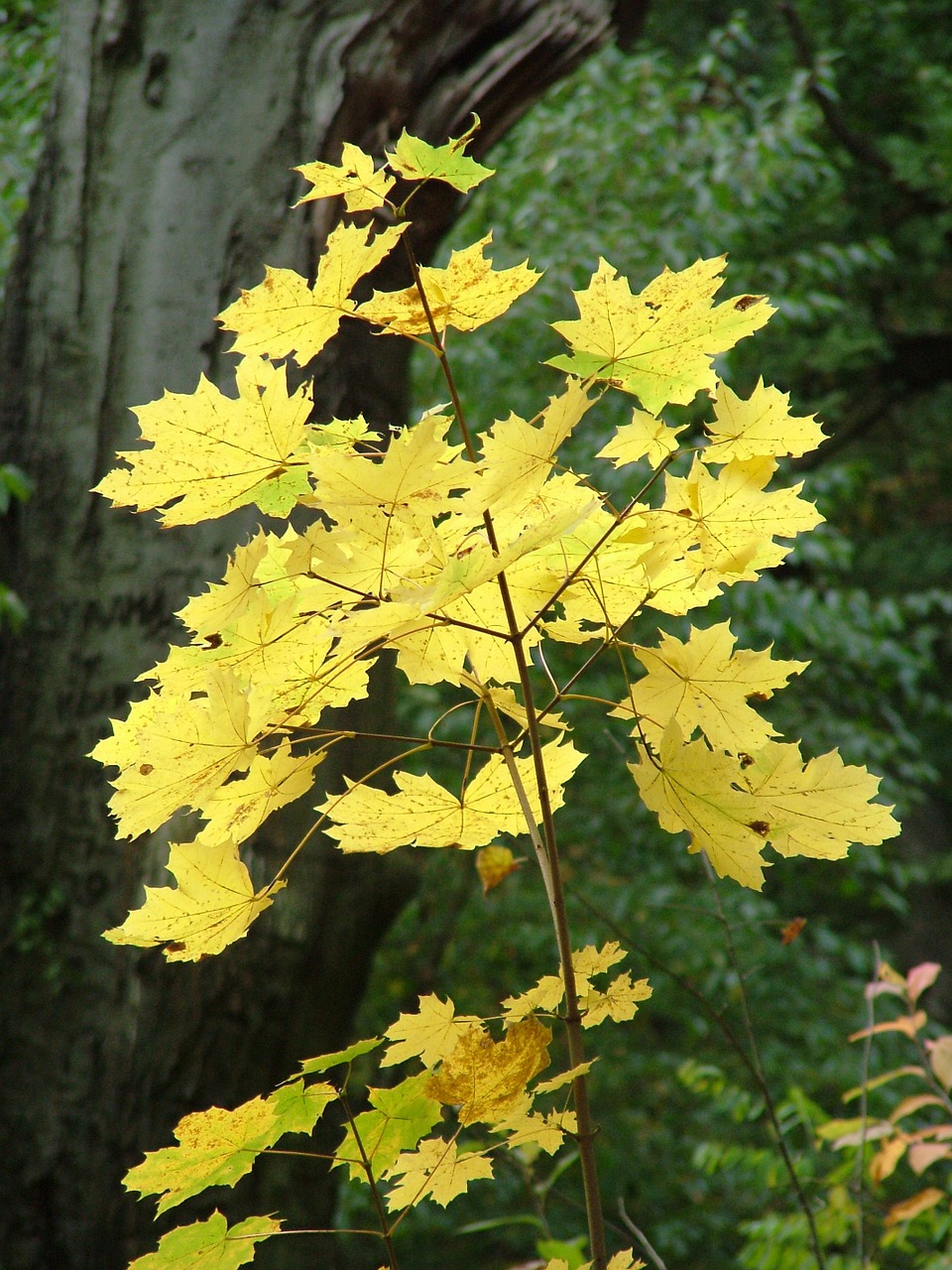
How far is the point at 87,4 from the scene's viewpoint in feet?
5.06

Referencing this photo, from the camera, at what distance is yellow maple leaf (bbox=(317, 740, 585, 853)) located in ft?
2.01

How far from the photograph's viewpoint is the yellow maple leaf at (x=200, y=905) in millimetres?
552

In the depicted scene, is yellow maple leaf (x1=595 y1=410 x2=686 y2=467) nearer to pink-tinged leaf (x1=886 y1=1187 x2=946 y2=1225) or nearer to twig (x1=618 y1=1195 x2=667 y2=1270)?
twig (x1=618 y1=1195 x2=667 y2=1270)

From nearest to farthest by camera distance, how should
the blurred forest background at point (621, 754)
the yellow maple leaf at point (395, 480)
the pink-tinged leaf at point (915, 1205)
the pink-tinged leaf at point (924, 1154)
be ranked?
the yellow maple leaf at point (395, 480) < the pink-tinged leaf at point (924, 1154) < the pink-tinged leaf at point (915, 1205) < the blurred forest background at point (621, 754)

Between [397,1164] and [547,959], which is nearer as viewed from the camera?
[397,1164]

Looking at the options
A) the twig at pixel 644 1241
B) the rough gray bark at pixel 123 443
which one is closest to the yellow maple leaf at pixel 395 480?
the twig at pixel 644 1241

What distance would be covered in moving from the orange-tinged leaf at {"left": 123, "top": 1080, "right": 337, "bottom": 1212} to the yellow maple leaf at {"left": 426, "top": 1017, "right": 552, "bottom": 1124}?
0.08m

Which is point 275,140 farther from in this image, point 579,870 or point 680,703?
point 579,870

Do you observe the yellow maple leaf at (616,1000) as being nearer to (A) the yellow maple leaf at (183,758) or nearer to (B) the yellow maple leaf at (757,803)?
(B) the yellow maple leaf at (757,803)

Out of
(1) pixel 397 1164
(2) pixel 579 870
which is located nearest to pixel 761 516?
(1) pixel 397 1164

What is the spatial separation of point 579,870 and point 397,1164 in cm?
287

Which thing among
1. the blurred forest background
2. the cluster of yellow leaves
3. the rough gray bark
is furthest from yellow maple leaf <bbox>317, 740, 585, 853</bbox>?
the blurred forest background

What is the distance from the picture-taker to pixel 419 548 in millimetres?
557

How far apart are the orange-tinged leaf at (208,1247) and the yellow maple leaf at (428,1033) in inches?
4.3
